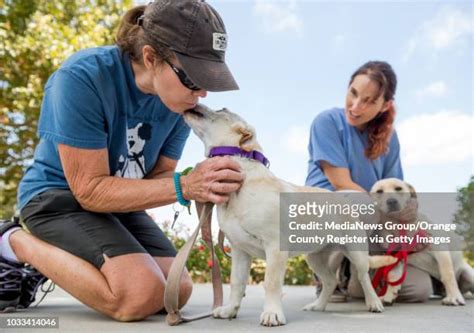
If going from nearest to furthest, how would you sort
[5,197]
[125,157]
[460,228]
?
[125,157] → [460,228] → [5,197]

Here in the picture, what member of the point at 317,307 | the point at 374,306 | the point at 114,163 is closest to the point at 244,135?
the point at 114,163

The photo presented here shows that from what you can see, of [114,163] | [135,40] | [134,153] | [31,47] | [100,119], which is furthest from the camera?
[31,47]

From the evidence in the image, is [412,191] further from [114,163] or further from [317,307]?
[114,163]

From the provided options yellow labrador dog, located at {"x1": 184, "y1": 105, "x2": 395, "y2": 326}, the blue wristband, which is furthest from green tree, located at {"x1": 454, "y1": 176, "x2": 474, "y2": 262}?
the blue wristband

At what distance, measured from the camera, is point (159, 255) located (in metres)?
3.63

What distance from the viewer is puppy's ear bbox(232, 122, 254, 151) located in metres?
2.78

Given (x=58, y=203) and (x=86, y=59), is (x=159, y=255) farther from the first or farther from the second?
(x=86, y=59)

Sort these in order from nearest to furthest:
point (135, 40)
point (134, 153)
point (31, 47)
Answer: point (135, 40) < point (134, 153) < point (31, 47)

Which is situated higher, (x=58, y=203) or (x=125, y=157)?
(x=125, y=157)

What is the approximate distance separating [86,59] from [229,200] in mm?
1062

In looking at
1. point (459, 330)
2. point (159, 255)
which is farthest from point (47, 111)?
point (459, 330)

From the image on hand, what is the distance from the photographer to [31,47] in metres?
9.34

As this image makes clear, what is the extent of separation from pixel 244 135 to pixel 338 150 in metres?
1.59

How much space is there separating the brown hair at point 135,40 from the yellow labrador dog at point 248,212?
0.34m
